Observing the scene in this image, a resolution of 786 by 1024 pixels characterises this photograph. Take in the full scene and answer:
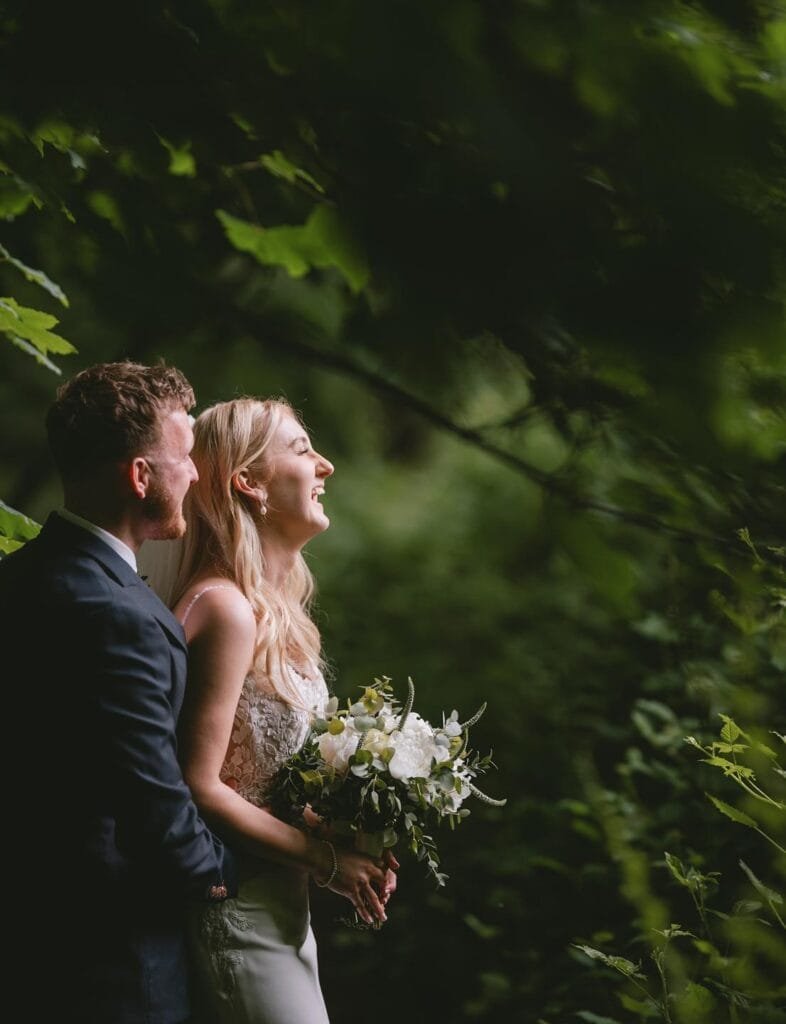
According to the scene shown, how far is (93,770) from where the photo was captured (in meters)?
1.40

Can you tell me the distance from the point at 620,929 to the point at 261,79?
3539mm

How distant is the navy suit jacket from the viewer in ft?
4.57

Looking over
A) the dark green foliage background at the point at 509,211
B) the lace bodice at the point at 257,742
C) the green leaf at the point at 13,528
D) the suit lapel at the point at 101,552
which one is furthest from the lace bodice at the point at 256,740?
the dark green foliage background at the point at 509,211

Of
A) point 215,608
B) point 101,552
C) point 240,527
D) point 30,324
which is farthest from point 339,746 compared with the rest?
point 30,324

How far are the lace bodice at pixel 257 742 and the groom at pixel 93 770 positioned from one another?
28 cm

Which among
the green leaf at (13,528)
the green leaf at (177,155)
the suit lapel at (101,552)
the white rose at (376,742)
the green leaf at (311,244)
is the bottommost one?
the green leaf at (13,528)

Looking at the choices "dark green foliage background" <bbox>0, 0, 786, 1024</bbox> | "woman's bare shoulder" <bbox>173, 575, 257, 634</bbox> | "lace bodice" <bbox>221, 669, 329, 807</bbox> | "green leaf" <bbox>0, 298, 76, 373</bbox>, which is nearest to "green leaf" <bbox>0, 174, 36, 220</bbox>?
"dark green foliage background" <bbox>0, 0, 786, 1024</bbox>

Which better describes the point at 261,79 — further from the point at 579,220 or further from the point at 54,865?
the point at 54,865

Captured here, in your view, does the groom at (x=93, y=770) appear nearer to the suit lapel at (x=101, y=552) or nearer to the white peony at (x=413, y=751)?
the suit lapel at (x=101, y=552)

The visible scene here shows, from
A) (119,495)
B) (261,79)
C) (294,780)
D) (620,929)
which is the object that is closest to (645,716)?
(620,929)

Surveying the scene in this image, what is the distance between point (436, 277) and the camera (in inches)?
23.1

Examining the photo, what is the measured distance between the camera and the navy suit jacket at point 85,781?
139cm

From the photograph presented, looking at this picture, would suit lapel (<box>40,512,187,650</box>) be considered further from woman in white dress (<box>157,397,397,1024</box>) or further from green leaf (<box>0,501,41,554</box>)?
green leaf (<box>0,501,41,554</box>)

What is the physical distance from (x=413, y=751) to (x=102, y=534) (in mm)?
626
